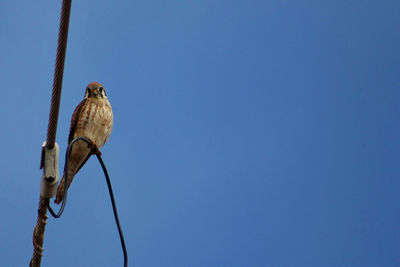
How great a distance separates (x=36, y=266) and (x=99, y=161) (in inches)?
37.8

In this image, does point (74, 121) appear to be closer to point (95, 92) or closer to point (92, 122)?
point (92, 122)

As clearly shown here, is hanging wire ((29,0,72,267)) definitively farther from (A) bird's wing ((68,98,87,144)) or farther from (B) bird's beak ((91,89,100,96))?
(B) bird's beak ((91,89,100,96))

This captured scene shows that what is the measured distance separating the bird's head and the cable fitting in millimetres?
3802

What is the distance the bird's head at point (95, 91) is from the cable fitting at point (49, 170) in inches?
150

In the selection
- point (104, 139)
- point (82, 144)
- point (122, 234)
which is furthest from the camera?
point (104, 139)

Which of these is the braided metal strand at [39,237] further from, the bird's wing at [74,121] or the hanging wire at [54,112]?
the bird's wing at [74,121]

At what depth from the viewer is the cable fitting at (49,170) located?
308 cm

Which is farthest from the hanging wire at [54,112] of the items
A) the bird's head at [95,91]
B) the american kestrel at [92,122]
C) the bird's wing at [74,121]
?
the bird's head at [95,91]

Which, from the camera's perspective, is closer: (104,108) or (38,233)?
(38,233)

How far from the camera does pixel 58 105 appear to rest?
2953mm

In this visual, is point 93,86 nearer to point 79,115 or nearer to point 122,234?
point 79,115

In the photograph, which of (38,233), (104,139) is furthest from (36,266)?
(104,139)

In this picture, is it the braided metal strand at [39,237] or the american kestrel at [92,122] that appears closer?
the braided metal strand at [39,237]

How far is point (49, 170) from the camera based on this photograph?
10.2 feet
